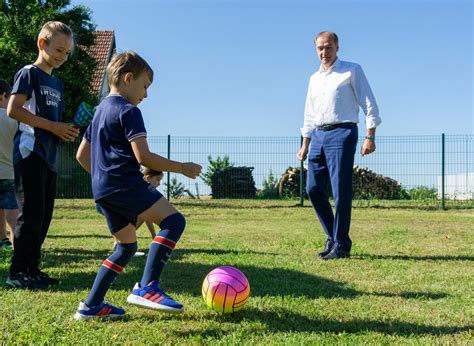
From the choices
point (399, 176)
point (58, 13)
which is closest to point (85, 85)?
point (58, 13)

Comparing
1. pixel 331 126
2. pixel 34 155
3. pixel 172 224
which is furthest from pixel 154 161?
pixel 331 126

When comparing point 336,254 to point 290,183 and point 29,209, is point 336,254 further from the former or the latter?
point 290,183

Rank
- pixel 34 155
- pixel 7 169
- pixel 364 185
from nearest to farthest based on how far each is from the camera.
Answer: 1. pixel 34 155
2. pixel 7 169
3. pixel 364 185

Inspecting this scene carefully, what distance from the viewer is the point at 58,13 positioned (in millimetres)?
22812

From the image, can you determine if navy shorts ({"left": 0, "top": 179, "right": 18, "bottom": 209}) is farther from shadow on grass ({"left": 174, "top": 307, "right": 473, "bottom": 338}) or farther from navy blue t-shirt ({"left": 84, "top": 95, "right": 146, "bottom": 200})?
shadow on grass ({"left": 174, "top": 307, "right": 473, "bottom": 338})

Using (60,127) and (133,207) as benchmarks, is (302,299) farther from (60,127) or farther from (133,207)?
(60,127)

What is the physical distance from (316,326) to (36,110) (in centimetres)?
267

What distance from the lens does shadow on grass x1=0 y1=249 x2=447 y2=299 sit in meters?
3.88

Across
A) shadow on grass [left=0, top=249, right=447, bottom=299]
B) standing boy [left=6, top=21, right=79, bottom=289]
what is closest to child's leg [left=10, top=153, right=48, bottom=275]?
standing boy [left=6, top=21, right=79, bottom=289]

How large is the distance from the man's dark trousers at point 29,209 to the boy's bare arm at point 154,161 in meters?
1.52

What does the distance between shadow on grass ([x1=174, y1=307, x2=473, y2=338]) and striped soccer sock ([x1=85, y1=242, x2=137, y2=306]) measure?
555 mm

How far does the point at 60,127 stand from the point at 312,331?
2.38 m

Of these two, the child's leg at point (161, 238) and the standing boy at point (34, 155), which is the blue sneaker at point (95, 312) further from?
the standing boy at point (34, 155)

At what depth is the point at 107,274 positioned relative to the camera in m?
3.14
